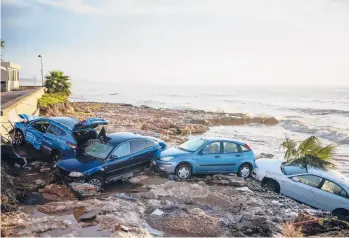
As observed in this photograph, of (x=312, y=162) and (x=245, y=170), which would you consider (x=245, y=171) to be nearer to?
(x=245, y=170)

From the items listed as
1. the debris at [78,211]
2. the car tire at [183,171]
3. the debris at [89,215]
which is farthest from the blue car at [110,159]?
the debris at [89,215]

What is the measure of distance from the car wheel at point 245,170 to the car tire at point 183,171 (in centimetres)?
206

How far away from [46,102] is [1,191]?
67.6 ft

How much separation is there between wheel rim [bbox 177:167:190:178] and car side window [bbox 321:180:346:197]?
14.3 feet

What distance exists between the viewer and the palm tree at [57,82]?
3641cm

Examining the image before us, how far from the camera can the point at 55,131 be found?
12.3m

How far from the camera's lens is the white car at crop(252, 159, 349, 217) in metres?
10.3

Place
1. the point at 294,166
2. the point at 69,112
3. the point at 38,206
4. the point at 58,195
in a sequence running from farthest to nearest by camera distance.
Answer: the point at 69,112 → the point at 294,166 → the point at 58,195 → the point at 38,206

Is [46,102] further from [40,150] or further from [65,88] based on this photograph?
[40,150]

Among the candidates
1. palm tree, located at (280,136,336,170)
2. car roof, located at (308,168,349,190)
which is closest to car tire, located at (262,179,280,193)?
car roof, located at (308,168,349,190)

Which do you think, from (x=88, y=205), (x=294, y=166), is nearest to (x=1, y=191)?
(x=88, y=205)

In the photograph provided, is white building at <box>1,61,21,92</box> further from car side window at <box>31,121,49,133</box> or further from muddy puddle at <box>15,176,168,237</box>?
muddy puddle at <box>15,176,168,237</box>

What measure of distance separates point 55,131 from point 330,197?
9.59 m

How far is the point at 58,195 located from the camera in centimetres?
909
